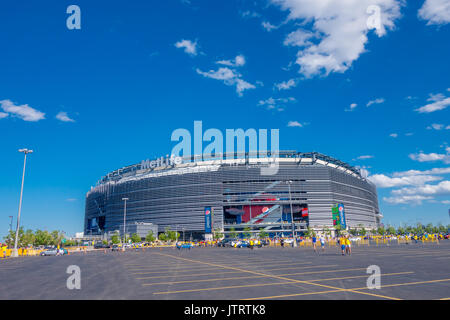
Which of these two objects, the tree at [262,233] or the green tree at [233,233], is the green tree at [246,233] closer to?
the green tree at [233,233]

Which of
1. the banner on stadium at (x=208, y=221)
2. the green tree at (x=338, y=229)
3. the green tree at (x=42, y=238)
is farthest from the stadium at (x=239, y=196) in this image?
the green tree at (x=42, y=238)

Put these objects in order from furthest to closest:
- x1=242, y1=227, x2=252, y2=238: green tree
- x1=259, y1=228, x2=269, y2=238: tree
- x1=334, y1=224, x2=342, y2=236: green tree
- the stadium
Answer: the stadium
x1=242, y1=227, x2=252, y2=238: green tree
x1=334, y1=224, x2=342, y2=236: green tree
x1=259, y1=228, x2=269, y2=238: tree

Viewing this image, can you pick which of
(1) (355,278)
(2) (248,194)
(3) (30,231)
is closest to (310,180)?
(2) (248,194)

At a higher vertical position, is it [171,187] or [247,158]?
[247,158]

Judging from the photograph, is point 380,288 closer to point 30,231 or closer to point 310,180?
point 30,231

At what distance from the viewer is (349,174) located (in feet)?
550

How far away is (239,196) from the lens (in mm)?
143250

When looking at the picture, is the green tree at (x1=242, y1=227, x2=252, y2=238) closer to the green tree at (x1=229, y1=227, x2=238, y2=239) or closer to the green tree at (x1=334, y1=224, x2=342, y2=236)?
the green tree at (x1=229, y1=227, x2=238, y2=239)

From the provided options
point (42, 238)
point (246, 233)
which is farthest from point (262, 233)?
Answer: point (42, 238)

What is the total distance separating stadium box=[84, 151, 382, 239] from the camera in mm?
142250

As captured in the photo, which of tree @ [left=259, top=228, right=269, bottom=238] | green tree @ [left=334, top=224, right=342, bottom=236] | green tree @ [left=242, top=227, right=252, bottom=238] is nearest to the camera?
tree @ [left=259, top=228, right=269, bottom=238]

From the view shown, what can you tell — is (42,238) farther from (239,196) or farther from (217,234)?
(239,196)

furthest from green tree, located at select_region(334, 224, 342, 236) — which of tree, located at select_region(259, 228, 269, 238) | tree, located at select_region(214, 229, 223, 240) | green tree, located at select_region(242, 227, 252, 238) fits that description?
tree, located at select_region(214, 229, 223, 240)
